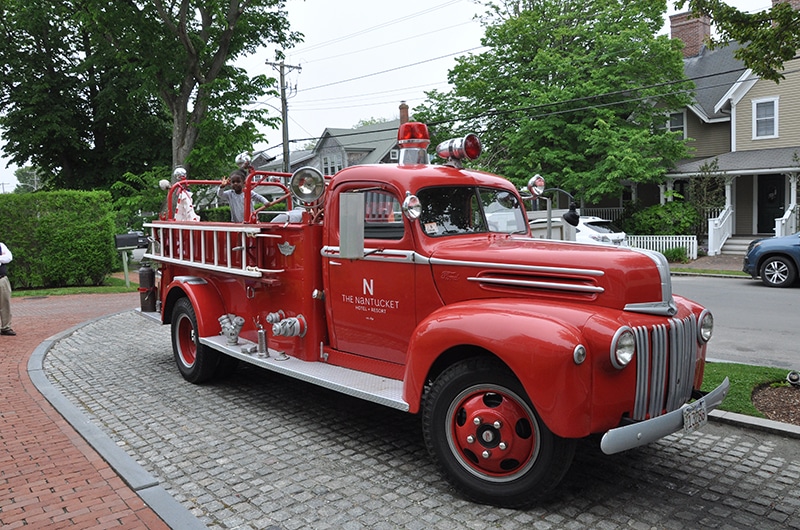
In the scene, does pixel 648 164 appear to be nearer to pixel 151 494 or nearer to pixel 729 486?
pixel 729 486

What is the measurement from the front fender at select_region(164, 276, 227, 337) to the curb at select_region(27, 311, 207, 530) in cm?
142

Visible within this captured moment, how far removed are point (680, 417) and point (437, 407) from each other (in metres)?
Answer: 1.49

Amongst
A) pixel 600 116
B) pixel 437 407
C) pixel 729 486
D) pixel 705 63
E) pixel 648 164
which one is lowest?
pixel 729 486

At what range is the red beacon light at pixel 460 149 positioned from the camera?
5.23 m

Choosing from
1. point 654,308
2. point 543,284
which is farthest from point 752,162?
point 543,284

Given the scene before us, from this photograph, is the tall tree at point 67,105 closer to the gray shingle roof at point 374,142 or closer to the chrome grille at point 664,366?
the gray shingle roof at point 374,142

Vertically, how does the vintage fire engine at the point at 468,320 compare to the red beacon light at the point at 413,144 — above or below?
below

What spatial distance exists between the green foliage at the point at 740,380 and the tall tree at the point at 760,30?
Answer: 9.65 feet

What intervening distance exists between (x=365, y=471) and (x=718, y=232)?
2169 cm

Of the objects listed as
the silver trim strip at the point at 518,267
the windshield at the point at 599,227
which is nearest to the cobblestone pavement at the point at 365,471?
the silver trim strip at the point at 518,267

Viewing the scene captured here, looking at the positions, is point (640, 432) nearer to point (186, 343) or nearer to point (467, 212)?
point (467, 212)

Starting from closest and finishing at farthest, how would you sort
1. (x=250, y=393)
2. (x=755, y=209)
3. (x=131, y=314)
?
(x=250, y=393) → (x=131, y=314) → (x=755, y=209)

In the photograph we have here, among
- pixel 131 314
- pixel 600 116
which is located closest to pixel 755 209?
pixel 600 116

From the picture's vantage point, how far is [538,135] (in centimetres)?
2375
